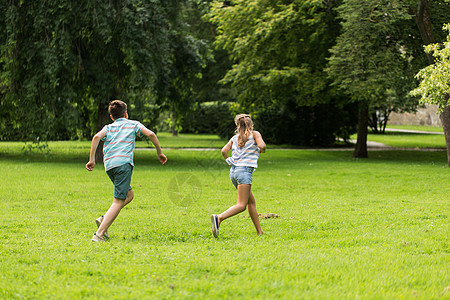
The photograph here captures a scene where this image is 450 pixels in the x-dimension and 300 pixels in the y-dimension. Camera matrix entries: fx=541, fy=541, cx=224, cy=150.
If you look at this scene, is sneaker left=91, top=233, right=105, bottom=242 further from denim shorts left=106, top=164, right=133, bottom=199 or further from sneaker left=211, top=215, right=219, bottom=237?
sneaker left=211, top=215, right=219, bottom=237

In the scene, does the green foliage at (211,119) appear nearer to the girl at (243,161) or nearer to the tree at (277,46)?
the tree at (277,46)

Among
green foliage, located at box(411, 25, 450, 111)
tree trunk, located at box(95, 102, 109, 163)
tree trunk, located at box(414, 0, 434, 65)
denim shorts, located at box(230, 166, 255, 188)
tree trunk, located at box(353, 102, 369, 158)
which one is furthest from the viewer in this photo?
tree trunk, located at box(353, 102, 369, 158)

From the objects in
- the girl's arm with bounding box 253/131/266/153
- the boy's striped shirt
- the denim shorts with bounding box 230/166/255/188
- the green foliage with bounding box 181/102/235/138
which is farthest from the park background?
the green foliage with bounding box 181/102/235/138

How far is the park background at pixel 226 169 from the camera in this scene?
506cm

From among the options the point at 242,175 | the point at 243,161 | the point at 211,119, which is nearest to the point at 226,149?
the point at 243,161

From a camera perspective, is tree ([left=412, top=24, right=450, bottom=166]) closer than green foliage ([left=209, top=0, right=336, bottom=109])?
Yes

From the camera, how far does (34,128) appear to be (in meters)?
18.1

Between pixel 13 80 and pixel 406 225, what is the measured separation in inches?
595

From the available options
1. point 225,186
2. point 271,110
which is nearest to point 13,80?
point 225,186

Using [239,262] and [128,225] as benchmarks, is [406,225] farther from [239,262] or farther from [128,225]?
[128,225]

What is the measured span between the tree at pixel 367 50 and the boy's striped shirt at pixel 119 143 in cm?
1402

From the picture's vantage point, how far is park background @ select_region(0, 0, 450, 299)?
5.06 meters

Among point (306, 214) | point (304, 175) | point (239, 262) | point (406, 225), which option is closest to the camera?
point (239, 262)

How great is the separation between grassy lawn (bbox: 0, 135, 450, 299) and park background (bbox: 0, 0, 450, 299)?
Answer: 0.03 m
